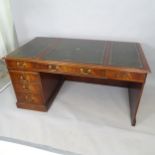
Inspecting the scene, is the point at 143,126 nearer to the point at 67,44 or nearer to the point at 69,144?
the point at 69,144

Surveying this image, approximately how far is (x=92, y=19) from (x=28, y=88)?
3.30 feet

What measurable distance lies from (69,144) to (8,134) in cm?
55

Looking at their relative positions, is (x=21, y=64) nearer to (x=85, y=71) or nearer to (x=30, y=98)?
(x=30, y=98)

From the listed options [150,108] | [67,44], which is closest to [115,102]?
[150,108]

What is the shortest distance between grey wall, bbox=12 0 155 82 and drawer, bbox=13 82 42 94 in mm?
772

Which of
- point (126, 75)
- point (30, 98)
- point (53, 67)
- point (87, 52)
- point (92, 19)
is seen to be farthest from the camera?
point (92, 19)

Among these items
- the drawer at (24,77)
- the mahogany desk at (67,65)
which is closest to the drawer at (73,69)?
the mahogany desk at (67,65)

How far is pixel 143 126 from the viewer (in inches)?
57.6

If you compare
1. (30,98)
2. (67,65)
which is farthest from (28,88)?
(67,65)

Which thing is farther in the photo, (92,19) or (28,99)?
(92,19)

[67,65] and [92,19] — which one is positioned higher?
[92,19]

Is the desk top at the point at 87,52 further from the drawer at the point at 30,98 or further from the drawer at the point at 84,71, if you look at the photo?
the drawer at the point at 30,98

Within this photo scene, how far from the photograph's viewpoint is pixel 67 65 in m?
1.32

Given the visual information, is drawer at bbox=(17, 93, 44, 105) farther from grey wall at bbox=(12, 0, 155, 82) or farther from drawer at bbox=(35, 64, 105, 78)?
grey wall at bbox=(12, 0, 155, 82)
